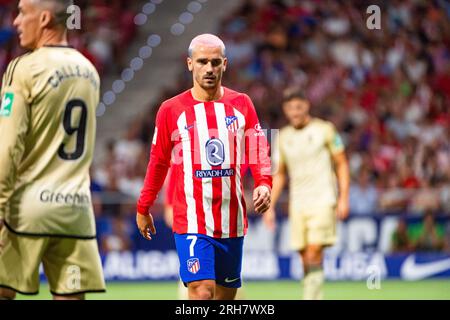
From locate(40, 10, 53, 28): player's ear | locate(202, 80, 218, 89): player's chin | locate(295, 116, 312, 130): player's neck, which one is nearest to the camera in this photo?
locate(40, 10, 53, 28): player's ear

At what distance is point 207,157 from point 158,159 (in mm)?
309

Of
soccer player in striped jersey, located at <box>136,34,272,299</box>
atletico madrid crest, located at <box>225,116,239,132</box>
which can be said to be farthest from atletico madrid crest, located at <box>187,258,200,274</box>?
atletico madrid crest, located at <box>225,116,239,132</box>

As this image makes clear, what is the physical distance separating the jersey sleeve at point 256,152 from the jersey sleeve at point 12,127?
1617 mm

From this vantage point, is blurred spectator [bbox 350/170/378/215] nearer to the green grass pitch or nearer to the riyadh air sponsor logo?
the riyadh air sponsor logo

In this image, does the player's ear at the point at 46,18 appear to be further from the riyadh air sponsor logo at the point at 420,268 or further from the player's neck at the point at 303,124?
the riyadh air sponsor logo at the point at 420,268

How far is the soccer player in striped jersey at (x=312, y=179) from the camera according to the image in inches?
408

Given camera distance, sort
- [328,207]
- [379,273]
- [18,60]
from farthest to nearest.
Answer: [379,273], [328,207], [18,60]

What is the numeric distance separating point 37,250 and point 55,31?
1175 millimetres

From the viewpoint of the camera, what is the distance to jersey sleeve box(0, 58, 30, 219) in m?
5.55

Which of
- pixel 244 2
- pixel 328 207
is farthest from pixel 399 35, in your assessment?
pixel 328 207

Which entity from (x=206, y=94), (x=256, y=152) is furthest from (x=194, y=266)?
(x=206, y=94)

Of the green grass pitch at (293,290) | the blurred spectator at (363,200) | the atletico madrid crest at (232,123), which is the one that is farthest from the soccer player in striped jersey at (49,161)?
the blurred spectator at (363,200)
